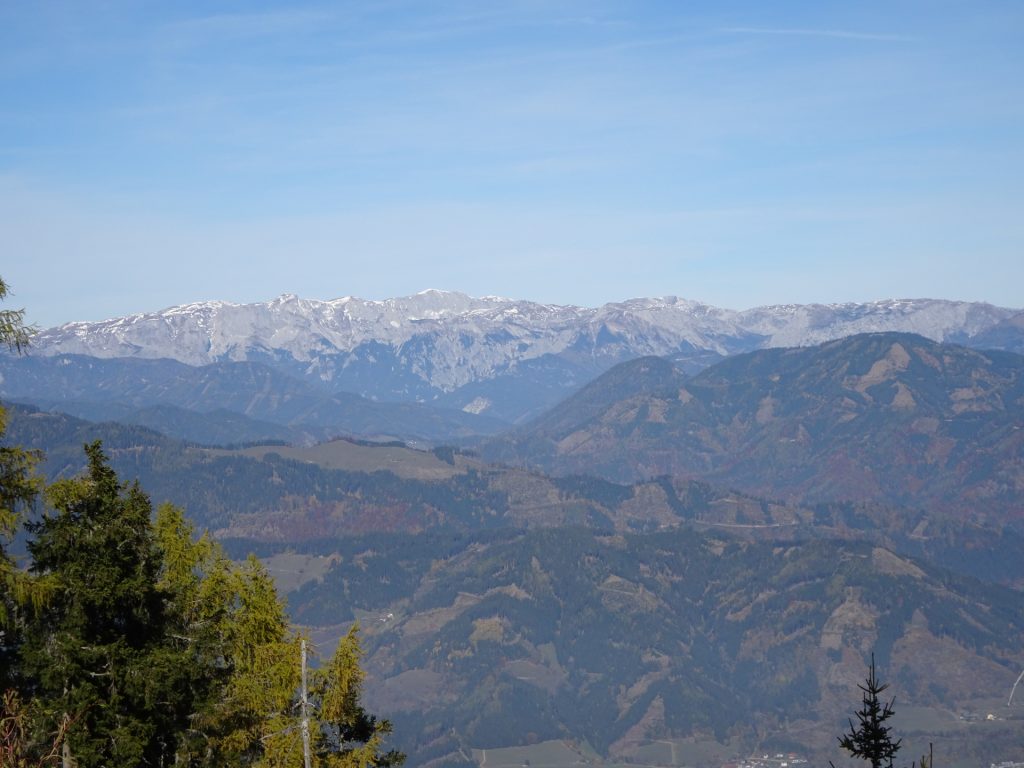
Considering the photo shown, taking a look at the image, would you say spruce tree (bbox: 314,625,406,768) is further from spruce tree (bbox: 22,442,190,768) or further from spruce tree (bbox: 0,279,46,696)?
spruce tree (bbox: 0,279,46,696)

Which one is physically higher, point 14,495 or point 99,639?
point 14,495

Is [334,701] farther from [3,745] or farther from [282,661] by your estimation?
[3,745]

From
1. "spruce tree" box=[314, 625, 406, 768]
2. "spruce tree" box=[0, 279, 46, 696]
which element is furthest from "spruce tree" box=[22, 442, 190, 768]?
"spruce tree" box=[314, 625, 406, 768]

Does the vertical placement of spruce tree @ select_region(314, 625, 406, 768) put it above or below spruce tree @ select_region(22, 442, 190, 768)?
below

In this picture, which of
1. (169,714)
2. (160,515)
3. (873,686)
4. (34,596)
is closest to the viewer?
(34,596)

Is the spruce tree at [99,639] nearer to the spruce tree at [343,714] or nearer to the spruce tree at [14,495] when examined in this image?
the spruce tree at [14,495]

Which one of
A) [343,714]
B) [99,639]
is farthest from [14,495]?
[343,714]

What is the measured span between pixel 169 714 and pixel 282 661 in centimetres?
398

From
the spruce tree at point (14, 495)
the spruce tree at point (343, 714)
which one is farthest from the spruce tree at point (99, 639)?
the spruce tree at point (343, 714)

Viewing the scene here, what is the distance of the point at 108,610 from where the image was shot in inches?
1123

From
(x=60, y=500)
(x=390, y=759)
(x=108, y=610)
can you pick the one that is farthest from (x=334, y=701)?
(x=60, y=500)

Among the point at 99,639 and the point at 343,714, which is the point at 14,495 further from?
the point at 343,714

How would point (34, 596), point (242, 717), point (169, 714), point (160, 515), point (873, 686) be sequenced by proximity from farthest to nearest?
point (160, 515) < point (242, 717) < point (169, 714) < point (873, 686) < point (34, 596)

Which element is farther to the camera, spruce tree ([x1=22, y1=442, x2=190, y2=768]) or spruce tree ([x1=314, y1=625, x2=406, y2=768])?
spruce tree ([x1=314, y1=625, x2=406, y2=768])
